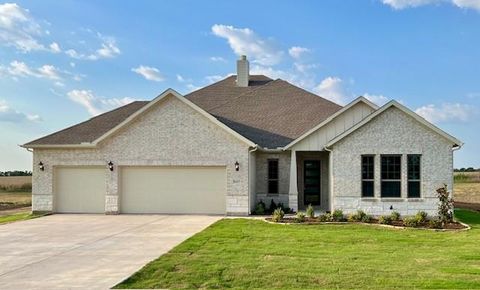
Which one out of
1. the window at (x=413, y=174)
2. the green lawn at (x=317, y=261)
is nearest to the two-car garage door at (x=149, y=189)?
the green lawn at (x=317, y=261)

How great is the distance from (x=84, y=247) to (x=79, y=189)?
10372mm

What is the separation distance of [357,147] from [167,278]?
40.7ft

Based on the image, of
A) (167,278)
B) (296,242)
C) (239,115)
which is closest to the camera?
(167,278)

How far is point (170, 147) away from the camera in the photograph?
21797 millimetres

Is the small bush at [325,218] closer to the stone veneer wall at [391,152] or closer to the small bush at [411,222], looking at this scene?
the stone veneer wall at [391,152]

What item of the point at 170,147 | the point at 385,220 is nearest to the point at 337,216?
the point at 385,220

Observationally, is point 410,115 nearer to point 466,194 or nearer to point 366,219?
point 366,219

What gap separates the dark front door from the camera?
2329cm

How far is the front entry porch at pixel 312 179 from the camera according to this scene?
2309 centimetres

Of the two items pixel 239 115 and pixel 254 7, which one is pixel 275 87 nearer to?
pixel 239 115

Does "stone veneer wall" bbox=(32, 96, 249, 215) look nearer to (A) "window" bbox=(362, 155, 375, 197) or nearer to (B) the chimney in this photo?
(A) "window" bbox=(362, 155, 375, 197)

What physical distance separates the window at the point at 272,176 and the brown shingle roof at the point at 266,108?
0.87 metres

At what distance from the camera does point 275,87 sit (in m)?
28.5

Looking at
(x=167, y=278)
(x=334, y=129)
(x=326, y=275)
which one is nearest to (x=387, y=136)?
(x=334, y=129)
